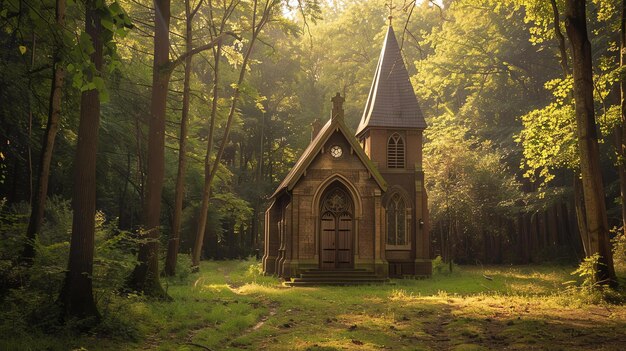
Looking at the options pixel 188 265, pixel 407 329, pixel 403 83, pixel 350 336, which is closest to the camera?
pixel 350 336

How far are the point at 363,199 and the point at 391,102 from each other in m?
6.31

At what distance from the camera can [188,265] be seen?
70.3ft

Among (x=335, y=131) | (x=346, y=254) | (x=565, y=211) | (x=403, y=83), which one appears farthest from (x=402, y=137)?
(x=565, y=211)

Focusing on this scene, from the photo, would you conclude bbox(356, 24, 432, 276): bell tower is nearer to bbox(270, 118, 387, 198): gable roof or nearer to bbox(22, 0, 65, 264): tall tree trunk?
bbox(270, 118, 387, 198): gable roof

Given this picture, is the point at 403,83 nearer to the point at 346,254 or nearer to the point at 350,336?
the point at 346,254

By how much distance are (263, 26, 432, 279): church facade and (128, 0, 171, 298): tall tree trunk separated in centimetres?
945

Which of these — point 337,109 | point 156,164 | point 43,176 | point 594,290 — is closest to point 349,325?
point 594,290

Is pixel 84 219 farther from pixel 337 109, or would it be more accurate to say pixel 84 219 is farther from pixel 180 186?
pixel 337 109

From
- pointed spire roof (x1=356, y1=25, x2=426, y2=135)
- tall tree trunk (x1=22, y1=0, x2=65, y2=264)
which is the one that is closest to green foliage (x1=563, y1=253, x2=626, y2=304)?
tall tree trunk (x1=22, y1=0, x2=65, y2=264)

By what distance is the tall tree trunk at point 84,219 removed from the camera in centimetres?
906

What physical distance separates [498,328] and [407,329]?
68.6 inches

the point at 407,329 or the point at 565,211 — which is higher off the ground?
the point at 565,211

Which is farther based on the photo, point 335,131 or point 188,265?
point 335,131

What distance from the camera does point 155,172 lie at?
14.3m
